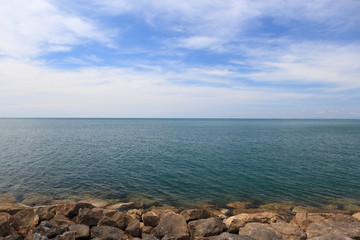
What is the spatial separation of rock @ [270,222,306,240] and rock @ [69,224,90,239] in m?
12.7

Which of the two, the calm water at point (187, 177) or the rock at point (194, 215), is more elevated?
the rock at point (194, 215)

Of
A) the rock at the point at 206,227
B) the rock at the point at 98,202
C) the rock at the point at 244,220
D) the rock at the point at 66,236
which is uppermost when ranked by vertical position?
the rock at the point at 66,236

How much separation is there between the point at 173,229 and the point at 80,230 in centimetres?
609

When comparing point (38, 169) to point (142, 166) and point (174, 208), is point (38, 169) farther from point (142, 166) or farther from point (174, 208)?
point (174, 208)

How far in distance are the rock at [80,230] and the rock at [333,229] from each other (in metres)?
Result: 14.6

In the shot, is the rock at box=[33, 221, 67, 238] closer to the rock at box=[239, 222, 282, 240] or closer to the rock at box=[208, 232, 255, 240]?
the rock at box=[208, 232, 255, 240]

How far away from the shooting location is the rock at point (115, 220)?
1622cm

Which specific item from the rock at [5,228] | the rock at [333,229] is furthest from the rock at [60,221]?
the rock at [333,229]

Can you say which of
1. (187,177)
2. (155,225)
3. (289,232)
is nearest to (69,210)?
(155,225)

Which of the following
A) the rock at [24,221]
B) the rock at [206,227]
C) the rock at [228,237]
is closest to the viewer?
the rock at [228,237]

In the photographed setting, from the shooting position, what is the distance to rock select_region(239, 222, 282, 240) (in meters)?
14.6

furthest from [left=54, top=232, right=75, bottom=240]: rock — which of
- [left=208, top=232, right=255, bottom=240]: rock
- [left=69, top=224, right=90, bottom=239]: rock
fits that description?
[left=208, top=232, right=255, bottom=240]: rock

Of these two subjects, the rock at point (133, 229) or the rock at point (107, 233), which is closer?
the rock at point (107, 233)

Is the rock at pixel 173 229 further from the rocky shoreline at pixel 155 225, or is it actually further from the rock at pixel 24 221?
the rock at pixel 24 221
